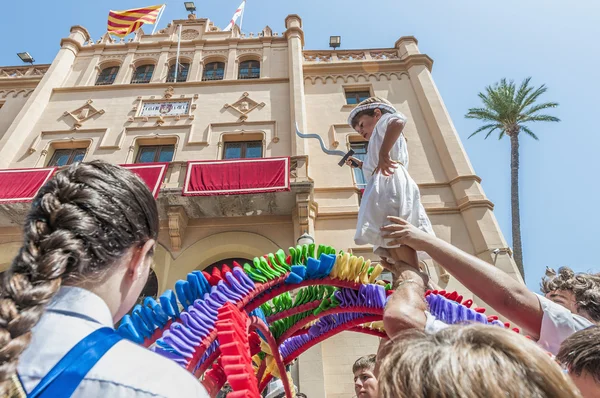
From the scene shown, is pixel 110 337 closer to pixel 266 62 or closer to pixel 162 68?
pixel 266 62

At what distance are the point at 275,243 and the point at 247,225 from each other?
1.02 meters

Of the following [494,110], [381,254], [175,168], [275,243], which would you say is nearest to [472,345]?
[381,254]

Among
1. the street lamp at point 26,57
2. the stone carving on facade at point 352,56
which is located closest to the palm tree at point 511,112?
the stone carving on facade at point 352,56

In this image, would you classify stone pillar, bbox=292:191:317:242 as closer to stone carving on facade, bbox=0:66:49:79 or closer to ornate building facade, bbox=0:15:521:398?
ornate building facade, bbox=0:15:521:398

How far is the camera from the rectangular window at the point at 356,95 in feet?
41.8

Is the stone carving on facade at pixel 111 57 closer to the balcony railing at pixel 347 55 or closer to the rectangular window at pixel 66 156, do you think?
the rectangular window at pixel 66 156

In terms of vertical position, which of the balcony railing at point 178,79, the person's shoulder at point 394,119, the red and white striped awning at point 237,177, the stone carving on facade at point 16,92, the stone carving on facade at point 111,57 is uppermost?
the stone carving on facade at point 111,57

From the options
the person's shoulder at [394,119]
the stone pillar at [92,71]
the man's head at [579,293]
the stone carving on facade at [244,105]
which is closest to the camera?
the man's head at [579,293]

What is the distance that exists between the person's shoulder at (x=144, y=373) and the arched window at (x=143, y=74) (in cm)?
1482

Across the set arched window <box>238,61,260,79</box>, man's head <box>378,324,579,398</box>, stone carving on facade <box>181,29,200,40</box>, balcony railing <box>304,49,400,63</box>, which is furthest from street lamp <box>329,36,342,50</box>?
man's head <box>378,324,579,398</box>

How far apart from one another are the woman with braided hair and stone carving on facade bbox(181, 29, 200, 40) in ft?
54.0

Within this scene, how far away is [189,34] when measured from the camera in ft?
49.8

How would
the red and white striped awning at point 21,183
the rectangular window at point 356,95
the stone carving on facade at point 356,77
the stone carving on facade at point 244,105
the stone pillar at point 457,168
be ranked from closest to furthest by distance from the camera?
the red and white striped awning at point 21,183
the stone pillar at point 457,168
the stone carving on facade at point 244,105
the rectangular window at point 356,95
the stone carving on facade at point 356,77

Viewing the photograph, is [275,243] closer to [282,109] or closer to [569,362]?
[282,109]
